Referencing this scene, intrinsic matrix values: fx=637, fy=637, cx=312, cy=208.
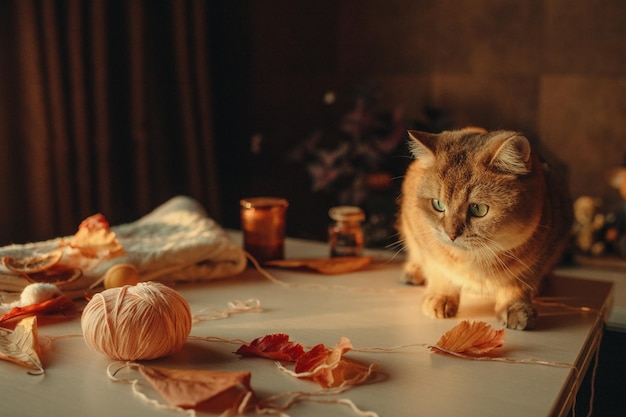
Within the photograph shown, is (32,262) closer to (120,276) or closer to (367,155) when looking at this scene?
(120,276)

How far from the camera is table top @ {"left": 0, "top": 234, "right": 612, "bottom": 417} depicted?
28.5 inches

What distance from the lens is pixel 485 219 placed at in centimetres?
98

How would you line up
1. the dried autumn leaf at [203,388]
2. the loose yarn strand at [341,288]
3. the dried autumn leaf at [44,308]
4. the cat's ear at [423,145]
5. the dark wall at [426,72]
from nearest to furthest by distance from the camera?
the dried autumn leaf at [203,388], the dried autumn leaf at [44,308], the cat's ear at [423,145], the loose yarn strand at [341,288], the dark wall at [426,72]

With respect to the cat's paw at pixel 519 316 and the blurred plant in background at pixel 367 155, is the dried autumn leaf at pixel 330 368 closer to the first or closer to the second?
the cat's paw at pixel 519 316

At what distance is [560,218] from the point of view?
1141 mm

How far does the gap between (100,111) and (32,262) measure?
78 cm

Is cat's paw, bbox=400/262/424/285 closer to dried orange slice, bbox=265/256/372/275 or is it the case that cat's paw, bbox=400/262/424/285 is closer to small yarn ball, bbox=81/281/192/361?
dried orange slice, bbox=265/256/372/275

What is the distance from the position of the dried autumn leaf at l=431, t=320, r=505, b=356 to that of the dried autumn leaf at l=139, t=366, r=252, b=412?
30 centimetres

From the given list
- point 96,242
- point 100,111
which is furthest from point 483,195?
point 100,111

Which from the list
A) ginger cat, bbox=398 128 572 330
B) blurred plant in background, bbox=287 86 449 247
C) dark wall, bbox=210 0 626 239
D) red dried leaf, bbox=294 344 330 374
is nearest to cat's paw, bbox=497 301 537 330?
ginger cat, bbox=398 128 572 330

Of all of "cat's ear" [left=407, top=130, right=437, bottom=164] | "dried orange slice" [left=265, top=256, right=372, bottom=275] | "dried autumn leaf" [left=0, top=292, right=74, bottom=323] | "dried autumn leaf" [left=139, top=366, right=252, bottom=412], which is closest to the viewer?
"dried autumn leaf" [left=139, top=366, right=252, bottom=412]

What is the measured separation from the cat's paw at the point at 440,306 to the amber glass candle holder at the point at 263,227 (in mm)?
384

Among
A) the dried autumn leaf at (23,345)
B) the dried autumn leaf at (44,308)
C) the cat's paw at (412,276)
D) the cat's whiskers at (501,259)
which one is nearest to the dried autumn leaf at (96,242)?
the dried autumn leaf at (44,308)

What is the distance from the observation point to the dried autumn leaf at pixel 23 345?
2.63ft
